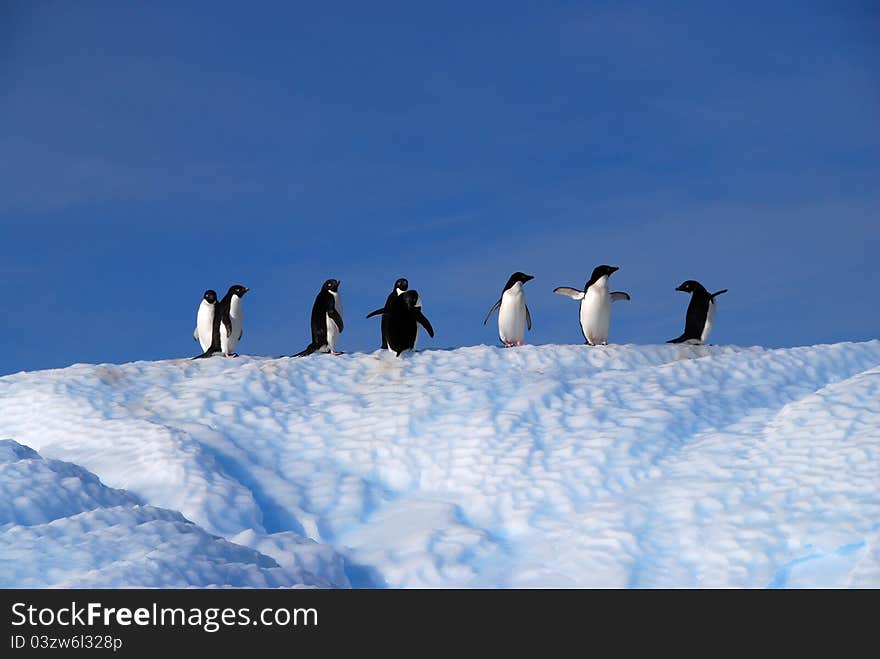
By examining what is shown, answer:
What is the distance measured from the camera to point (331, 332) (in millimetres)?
12648

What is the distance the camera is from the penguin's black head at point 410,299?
11.8 m

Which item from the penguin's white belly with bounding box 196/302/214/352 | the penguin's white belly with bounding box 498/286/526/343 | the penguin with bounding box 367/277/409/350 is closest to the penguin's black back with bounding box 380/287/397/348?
the penguin with bounding box 367/277/409/350

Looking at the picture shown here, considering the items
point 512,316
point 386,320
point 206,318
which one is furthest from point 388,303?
point 206,318

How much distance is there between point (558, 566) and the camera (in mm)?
7828

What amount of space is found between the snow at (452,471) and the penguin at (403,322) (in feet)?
0.99

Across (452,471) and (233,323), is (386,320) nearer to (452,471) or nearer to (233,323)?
(233,323)

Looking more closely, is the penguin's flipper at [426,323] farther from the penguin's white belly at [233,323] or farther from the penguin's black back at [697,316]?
the penguin's black back at [697,316]

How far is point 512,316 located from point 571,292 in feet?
2.92

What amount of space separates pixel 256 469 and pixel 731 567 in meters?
4.21

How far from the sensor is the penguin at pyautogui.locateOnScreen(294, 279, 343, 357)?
12.6 metres

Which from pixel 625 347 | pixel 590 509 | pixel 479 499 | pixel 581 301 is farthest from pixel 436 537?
pixel 581 301

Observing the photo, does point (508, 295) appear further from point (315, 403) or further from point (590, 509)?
A: point (590, 509)

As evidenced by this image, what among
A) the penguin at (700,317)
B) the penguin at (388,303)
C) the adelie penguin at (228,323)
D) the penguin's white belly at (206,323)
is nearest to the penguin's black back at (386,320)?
the penguin at (388,303)

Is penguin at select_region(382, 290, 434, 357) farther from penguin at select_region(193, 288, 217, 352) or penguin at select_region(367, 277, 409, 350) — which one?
penguin at select_region(193, 288, 217, 352)
